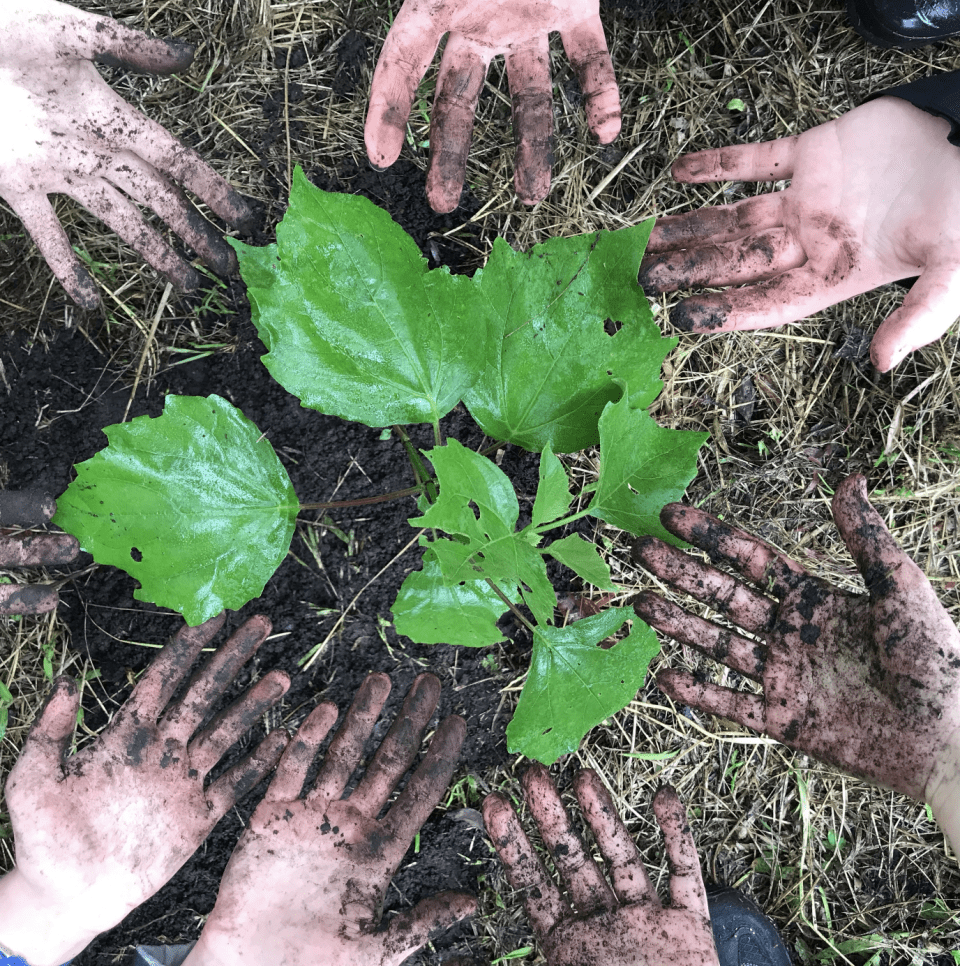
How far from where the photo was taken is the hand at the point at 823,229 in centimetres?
179

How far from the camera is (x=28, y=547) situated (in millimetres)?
1780

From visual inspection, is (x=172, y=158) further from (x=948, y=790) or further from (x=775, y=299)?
(x=948, y=790)

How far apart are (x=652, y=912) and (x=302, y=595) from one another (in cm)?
105

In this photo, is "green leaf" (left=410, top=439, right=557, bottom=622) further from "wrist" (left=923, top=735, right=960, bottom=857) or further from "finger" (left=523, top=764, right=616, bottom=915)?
"wrist" (left=923, top=735, right=960, bottom=857)

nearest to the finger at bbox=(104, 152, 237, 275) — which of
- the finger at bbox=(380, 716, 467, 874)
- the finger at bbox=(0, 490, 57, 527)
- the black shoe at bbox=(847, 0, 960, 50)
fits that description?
the finger at bbox=(0, 490, 57, 527)

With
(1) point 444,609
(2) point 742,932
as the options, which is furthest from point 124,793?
(2) point 742,932

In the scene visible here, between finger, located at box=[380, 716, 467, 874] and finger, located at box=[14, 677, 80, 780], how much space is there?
0.71 meters

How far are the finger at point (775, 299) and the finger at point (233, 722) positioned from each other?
3.87 feet

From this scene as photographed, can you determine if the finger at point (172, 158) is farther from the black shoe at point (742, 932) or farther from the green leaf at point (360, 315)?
the black shoe at point (742, 932)

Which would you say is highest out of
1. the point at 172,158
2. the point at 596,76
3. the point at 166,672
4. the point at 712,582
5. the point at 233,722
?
the point at 596,76

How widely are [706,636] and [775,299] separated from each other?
2.37 feet

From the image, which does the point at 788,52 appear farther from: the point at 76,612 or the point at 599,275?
the point at 76,612

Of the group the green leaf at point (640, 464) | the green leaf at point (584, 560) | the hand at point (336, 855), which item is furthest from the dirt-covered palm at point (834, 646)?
the hand at point (336, 855)

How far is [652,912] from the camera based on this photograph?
73.7 inches
